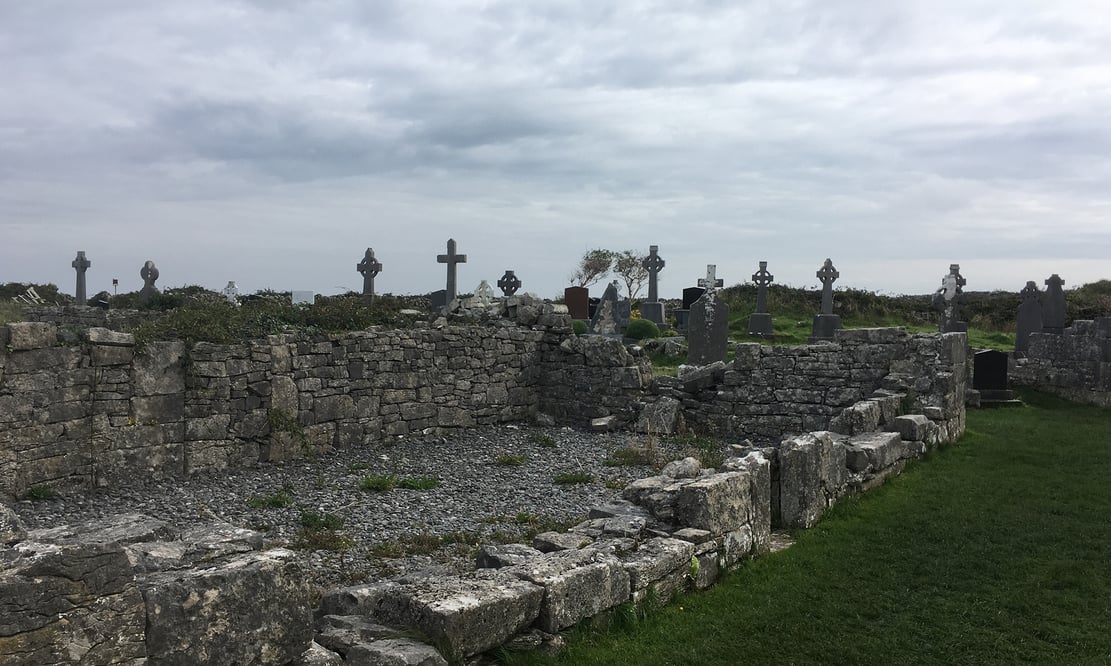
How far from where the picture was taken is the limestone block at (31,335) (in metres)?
9.52

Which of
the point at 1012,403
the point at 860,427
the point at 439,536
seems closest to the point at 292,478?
the point at 439,536

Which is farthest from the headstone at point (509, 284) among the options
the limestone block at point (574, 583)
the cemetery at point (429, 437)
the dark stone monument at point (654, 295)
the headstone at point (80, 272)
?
the limestone block at point (574, 583)

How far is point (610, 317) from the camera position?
2520 cm

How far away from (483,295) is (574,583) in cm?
1271

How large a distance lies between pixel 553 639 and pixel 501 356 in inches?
440

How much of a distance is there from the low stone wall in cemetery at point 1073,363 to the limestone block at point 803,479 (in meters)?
13.6

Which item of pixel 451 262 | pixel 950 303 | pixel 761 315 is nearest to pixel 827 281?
pixel 761 315

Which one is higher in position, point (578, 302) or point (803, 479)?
point (578, 302)

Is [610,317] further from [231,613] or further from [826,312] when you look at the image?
[231,613]

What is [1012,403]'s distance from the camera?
59.4 ft

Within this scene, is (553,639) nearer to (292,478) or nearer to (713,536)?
(713,536)

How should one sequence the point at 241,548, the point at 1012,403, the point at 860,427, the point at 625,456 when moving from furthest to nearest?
the point at 1012,403, the point at 625,456, the point at 860,427, the point at 241,548

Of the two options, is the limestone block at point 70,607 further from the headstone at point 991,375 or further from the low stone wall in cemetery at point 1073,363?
the low stone wall in cemetery at point 1073,363

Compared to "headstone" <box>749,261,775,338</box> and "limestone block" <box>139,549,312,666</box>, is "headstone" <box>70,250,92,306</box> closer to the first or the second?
"headstone" <box>749,261,775,338</box>
